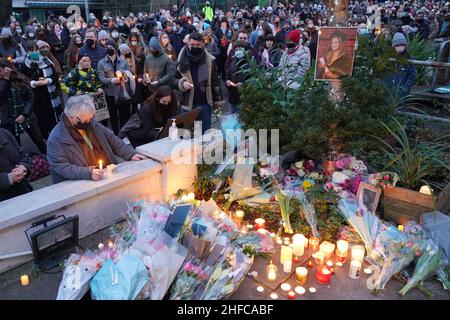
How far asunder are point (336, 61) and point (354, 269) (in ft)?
7.80

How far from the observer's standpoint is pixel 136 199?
13.0 feet

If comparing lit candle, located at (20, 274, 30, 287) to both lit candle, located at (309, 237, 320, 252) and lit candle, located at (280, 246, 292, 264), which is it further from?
lit candle, located at (309, 237, 320, 252)

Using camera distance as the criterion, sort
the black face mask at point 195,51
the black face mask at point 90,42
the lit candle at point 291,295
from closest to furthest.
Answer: the lit candle at point 291,295 → the black face mask at point 195,51 → the black face mask at point 90,42

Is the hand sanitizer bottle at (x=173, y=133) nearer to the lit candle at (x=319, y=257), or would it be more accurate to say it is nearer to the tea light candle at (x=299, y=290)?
the lit candle at (x=319, y=257)

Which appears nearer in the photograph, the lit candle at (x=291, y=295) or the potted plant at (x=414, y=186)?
the lit candle at (x=291, y=295)

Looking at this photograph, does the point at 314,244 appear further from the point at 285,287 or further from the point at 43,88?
the point at 43,88

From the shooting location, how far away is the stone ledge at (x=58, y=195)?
309 centimetres

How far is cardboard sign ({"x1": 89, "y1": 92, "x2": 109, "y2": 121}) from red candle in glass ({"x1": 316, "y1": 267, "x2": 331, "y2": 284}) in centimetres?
499

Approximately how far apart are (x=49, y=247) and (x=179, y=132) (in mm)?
2128

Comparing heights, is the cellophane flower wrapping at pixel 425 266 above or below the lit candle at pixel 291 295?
above

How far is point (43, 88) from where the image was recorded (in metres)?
6.68

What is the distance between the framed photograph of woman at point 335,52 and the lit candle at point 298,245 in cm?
205

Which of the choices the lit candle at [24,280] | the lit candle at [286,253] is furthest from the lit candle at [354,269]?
the lit candle at [24,280]
